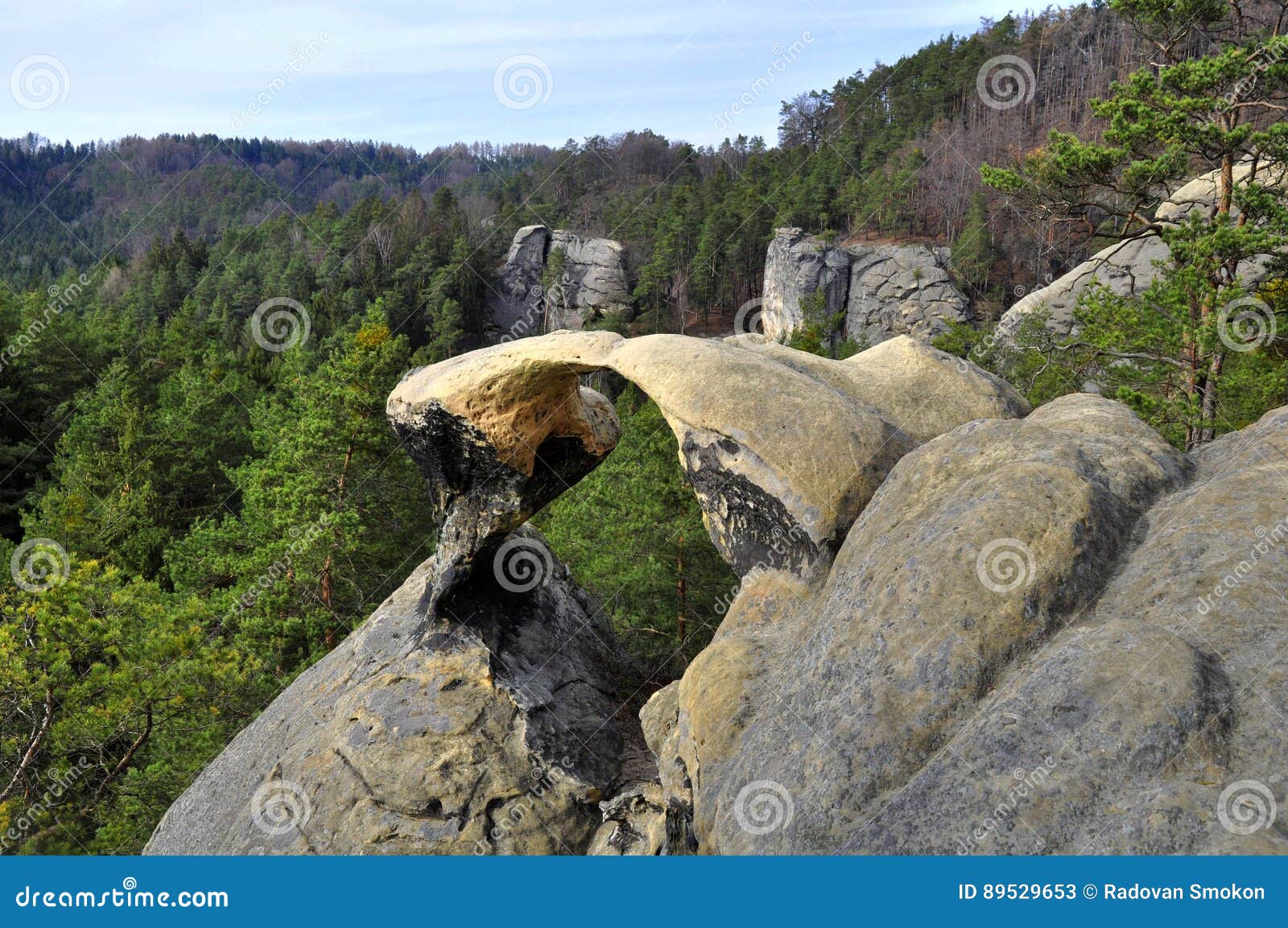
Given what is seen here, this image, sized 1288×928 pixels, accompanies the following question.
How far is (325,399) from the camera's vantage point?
23.5 metres

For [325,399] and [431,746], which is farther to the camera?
[325,399]

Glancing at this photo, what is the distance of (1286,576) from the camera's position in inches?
249

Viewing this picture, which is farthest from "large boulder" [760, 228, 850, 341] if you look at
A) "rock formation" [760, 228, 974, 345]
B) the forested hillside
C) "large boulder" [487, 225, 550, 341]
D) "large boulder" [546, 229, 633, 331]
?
"large boulder" [487, 225, 550, 341]

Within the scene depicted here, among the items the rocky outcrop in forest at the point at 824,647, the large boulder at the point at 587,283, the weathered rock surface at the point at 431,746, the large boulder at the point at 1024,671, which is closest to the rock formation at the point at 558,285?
the large boulder at the point at 587,283

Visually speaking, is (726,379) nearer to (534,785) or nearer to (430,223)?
(534,785)

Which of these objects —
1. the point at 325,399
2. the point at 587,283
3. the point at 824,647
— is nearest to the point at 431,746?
the point at 824,647

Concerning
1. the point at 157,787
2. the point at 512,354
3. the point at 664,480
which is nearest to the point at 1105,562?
the point at 512,354

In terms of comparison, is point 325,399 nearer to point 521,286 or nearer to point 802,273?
point 802,273

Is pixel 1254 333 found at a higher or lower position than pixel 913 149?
lower

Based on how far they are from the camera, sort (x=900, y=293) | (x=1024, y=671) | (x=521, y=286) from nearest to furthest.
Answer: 1. (x=1024, y=671)
2. (x=900, y=293)
3. (x=521, y=286)

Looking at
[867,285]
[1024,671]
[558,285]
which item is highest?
[558,285]

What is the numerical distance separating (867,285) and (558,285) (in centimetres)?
2733

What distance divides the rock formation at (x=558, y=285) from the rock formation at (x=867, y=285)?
14.8 metres

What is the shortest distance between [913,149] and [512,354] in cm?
7033
